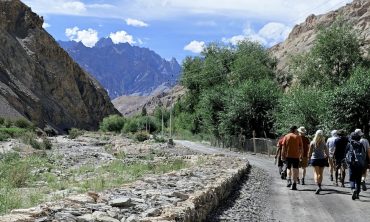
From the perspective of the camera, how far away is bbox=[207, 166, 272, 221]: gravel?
11875mm

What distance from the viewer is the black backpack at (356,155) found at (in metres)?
14.6

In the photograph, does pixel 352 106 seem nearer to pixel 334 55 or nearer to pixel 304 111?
pixel 304 111

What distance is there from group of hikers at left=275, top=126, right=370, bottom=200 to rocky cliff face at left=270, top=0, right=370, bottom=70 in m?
110

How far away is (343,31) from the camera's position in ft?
192

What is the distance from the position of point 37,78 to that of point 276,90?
74.5 meters

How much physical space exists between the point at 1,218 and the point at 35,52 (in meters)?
120

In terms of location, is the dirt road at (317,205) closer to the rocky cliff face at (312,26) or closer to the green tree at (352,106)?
the green tree at (352,106)

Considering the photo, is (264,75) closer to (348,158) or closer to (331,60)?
(331,60)

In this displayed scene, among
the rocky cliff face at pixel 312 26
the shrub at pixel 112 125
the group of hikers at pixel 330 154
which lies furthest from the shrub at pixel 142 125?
the group of hikers at pixel 330 154

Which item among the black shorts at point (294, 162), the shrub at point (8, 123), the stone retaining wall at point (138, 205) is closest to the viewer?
the stone retaining wall at point (138, 205)

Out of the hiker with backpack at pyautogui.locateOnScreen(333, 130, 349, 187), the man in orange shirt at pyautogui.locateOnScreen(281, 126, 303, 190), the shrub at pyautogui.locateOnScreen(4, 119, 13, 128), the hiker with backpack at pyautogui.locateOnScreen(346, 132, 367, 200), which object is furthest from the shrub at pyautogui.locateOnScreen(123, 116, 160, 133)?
the hiker with backpack at pyautogui.locateOnScreen(346, 132, 367, 200)

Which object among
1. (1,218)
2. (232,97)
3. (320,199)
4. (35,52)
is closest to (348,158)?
(320,199)

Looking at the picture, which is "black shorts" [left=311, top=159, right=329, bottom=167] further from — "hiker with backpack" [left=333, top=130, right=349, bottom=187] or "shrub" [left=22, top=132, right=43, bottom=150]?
"shrub" [left=22, top=132, right=43, bottom=150]

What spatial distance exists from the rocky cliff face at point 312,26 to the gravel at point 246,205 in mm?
111122
